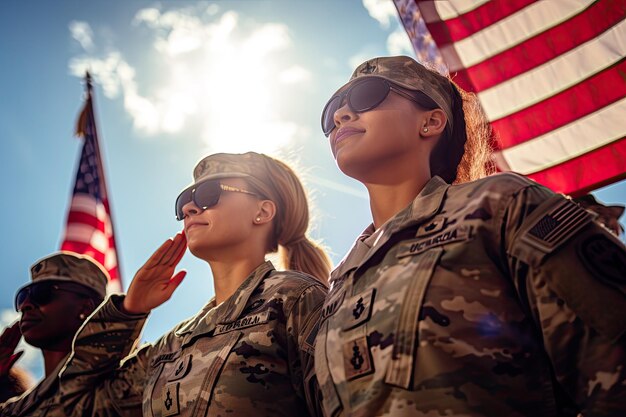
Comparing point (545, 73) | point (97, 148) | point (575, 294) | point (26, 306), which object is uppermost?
point (97, 148)

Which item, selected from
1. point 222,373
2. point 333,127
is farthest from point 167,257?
point 333,127

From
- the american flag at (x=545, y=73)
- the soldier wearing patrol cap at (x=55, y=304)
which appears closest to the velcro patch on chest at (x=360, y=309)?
the soldier wearing patrol cap at (x=55, y=304)

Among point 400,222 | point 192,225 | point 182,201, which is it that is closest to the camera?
point 400,222

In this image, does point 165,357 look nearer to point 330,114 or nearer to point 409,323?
point 330,114

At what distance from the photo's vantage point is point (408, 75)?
2412mm

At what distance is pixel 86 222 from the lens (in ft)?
22.2

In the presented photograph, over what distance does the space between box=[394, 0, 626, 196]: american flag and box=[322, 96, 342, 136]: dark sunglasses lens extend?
278cm

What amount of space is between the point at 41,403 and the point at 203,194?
1.77 metres

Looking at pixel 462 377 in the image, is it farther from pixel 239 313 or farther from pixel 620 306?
pixel 239 313

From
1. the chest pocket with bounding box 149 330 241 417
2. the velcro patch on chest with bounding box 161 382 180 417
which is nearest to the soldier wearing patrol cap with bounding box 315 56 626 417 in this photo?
the chest pocket with bounding box 149 330 241 417

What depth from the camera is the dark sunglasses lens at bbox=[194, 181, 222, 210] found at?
3.03 meters

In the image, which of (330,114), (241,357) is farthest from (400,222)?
(241,357)

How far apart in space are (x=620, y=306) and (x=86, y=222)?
6.43 m

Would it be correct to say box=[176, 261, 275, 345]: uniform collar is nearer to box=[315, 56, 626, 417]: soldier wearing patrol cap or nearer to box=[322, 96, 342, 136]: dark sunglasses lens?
box=[315, 56, 626, 417]: soldier wearing patrol cap
